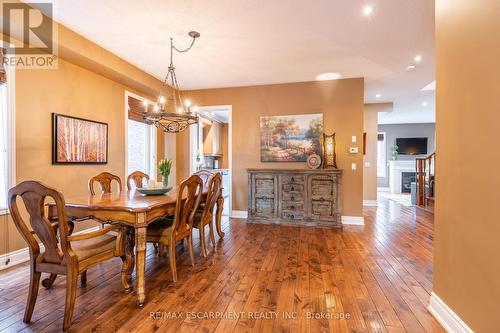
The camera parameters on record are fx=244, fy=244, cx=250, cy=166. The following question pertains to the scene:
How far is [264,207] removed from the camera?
→ 15.4ft

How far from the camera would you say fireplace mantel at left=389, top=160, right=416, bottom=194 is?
9.42 meters

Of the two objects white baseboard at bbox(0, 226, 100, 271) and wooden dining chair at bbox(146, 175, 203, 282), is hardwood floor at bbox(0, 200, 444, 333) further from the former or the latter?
wooden dining chair at bbox(146, 175, 203, 282)

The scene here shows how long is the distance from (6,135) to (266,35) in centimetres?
323

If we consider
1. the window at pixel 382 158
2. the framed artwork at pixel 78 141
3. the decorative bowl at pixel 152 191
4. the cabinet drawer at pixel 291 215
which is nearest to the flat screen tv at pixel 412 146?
the window at pixel 382 158

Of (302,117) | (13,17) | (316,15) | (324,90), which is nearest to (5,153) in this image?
(13,17)

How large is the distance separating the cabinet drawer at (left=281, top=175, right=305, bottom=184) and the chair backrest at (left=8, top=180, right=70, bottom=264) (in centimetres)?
348

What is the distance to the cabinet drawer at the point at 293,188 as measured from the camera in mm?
4504

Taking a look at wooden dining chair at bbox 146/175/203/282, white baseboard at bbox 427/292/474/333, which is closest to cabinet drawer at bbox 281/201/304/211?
wooden dining chair at bbox 146/175/203/282

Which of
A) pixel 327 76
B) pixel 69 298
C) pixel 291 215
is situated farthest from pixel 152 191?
pixel 327 76

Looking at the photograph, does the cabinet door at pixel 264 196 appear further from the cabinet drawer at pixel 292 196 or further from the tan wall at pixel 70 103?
the tan wall at pixel 70 103

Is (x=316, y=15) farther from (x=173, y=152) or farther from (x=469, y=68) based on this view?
(x=173, y=152)

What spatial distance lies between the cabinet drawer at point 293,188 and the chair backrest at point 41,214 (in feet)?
11.4

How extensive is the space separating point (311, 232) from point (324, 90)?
2717 millimetres

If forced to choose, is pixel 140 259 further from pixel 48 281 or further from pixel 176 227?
pixel 48 281
